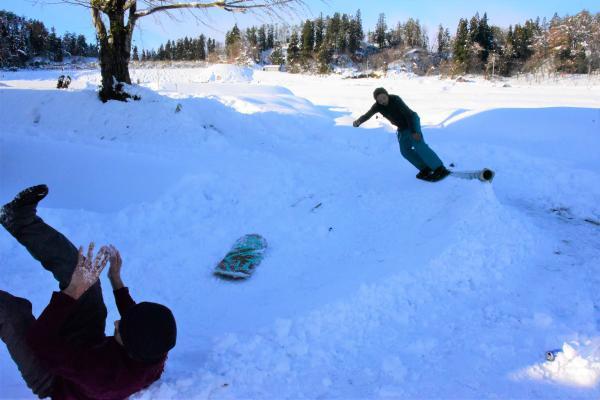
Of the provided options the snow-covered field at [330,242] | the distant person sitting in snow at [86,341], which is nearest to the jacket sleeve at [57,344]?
the distant person sitting in snow at [86,341]

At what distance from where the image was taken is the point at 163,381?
9.85 feet

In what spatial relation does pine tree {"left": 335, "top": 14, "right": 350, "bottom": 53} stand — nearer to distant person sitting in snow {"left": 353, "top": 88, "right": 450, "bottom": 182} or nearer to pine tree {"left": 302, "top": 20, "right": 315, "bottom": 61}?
pine tree {"left": 302, "top": 20, "right": 315, "bottom": 61}

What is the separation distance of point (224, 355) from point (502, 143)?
7.84 meters

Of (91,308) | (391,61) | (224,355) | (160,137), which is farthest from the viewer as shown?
(391,61)

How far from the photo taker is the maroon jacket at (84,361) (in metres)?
2.07

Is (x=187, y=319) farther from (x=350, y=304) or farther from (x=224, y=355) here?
(x=350, y=304)

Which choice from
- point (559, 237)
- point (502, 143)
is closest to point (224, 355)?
point (559, 237)

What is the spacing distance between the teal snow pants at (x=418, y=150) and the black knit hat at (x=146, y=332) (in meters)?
5.06

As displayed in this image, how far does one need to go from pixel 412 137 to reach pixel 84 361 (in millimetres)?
5315

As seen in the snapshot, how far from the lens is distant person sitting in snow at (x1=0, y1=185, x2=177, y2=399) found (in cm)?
204

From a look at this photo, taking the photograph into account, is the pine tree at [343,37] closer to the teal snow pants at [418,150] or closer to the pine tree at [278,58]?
the pine tree at [278,58]

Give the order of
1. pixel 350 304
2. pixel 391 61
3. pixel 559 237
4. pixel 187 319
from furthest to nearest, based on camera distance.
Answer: pixel 391 61 → pixel 559 237 → pixel 187 319 → pixel 350 304

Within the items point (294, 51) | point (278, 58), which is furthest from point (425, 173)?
point (278, 58)

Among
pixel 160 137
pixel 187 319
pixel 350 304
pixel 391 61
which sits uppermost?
pixel 391 61
